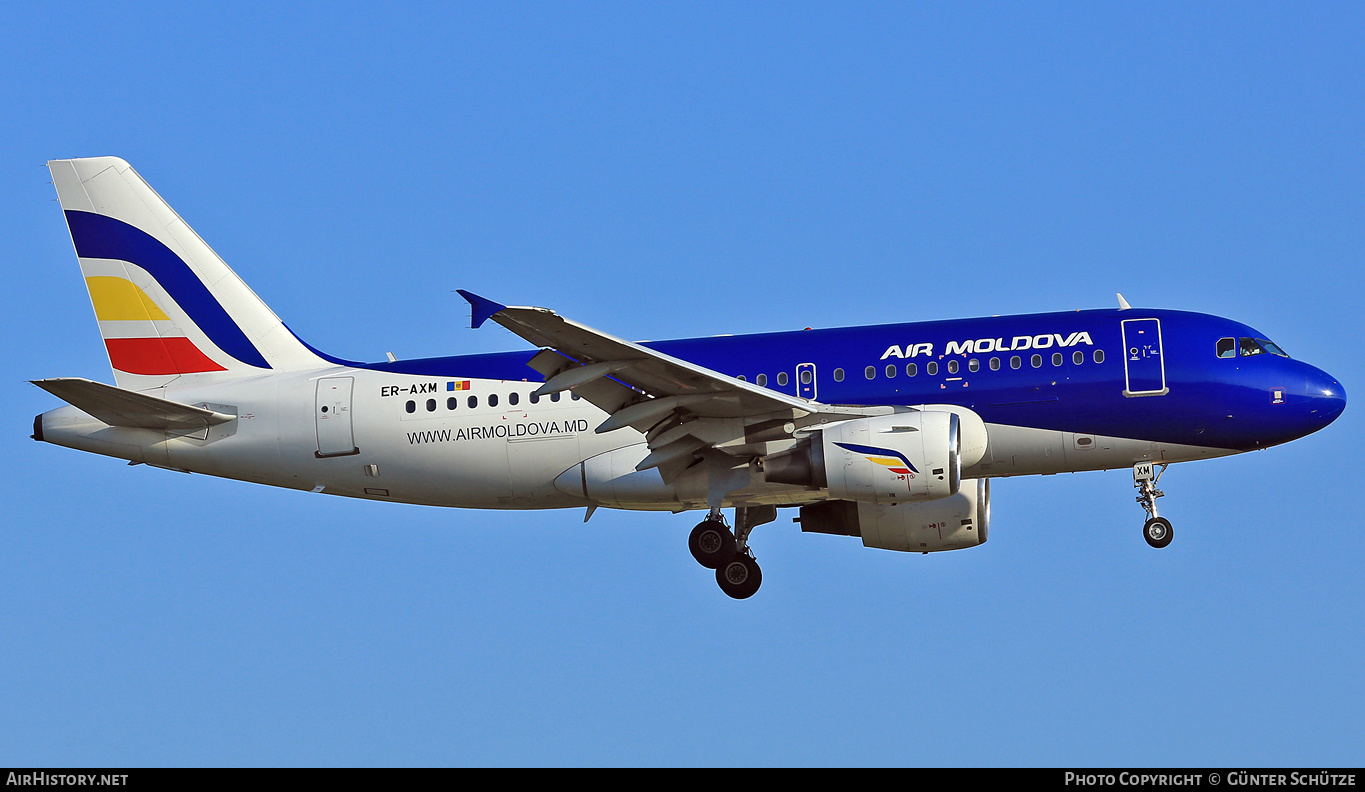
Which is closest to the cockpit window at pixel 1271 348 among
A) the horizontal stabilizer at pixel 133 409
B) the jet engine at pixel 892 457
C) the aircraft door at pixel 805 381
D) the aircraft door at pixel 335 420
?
the jet engine at pixel 892 457

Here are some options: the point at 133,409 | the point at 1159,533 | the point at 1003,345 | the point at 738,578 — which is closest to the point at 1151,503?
the point at 1159,533

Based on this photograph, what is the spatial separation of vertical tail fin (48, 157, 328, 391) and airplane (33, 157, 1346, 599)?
0.05m

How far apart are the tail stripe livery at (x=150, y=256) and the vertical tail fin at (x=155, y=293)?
2 cm

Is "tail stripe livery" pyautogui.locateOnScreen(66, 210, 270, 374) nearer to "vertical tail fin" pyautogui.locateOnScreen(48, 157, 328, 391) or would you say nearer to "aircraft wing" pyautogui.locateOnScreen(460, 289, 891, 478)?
"vertical tail fin" pyautogui.locateOnScreen(48, 157, 328, 391)

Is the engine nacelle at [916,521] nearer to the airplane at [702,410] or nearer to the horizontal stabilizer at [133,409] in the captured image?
the airplane at [702,410]

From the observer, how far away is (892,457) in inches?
1102

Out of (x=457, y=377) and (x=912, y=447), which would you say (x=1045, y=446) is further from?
(x=457, y=377)

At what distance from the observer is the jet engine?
27922 mm

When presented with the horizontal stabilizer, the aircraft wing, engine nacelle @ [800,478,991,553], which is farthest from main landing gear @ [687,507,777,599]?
the horizontal stabilizer

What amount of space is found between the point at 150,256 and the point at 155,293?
858 millimetres

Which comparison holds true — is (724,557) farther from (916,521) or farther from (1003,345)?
(1003,345)

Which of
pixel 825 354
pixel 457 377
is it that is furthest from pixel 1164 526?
pixel 457 377

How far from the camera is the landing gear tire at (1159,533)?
3011 cm

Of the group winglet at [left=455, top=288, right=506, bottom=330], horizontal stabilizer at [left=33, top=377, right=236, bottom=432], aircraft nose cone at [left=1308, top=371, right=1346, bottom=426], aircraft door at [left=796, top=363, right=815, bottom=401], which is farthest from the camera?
aircraft door at [left=796, top=363, right=815, bottom=401]
